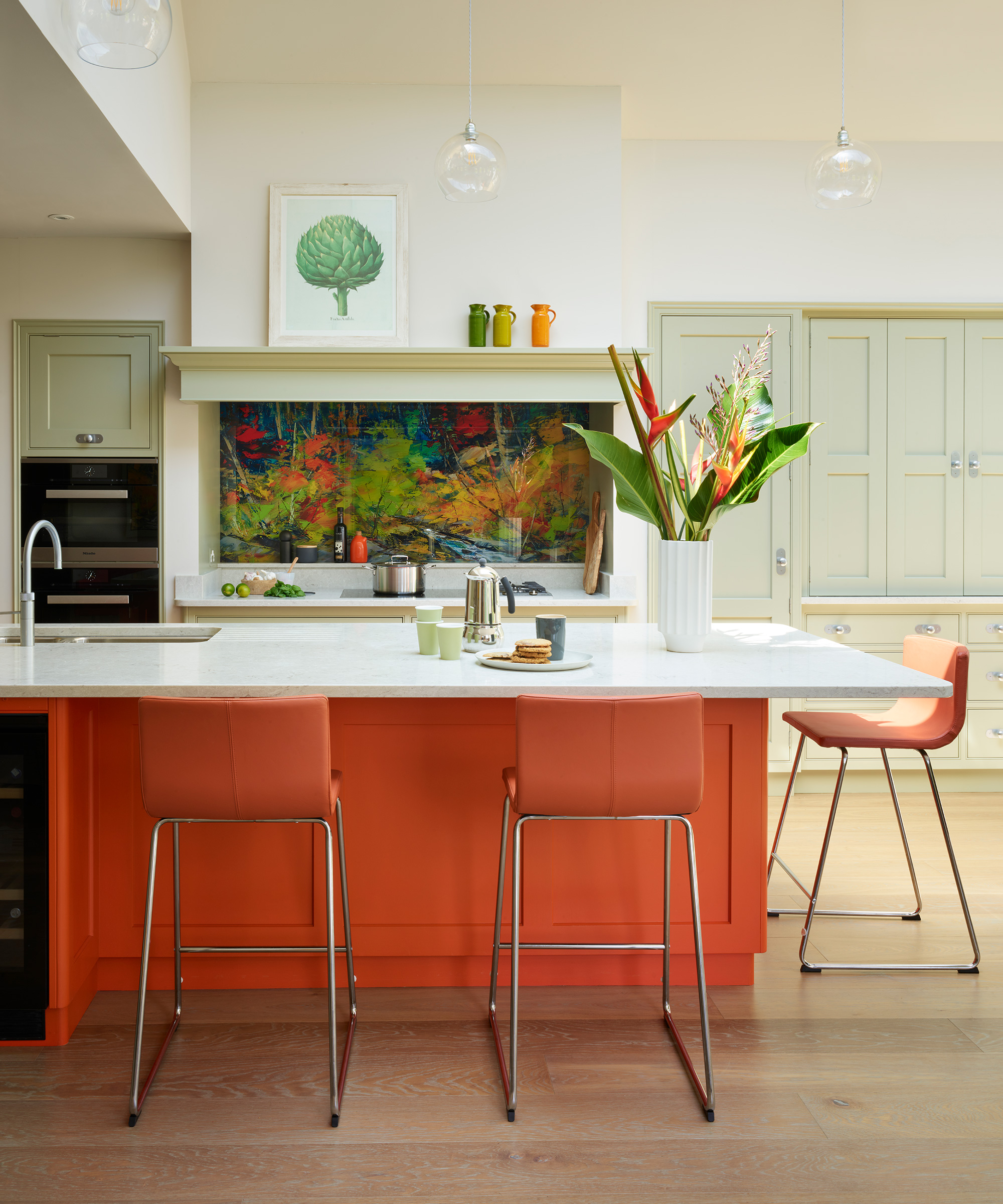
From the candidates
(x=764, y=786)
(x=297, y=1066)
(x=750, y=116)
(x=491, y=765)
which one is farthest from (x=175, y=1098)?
(x=750, y=116)

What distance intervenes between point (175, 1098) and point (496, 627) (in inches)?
56.5

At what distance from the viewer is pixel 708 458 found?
109 inches

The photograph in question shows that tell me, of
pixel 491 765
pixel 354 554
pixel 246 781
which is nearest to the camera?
pixel 246 781

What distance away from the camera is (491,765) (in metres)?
2.62

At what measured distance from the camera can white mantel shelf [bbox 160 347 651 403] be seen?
171 inches

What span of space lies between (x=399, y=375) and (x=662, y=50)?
5.98ft

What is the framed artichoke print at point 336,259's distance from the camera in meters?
4.43

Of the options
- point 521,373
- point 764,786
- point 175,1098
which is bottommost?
point 175,1098

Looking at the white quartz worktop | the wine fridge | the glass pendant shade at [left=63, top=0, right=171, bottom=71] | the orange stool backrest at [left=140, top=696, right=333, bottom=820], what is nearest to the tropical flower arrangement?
the white quartz worktop

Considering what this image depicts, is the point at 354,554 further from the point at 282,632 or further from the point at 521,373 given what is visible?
the point at 282,632

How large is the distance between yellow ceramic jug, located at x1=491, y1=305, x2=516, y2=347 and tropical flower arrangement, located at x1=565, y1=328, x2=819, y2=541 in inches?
69.6

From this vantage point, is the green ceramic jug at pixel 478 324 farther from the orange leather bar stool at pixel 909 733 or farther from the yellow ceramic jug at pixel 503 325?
the orange leather bar stool at pixel 909 733

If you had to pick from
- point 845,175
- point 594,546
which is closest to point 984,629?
point 594,546

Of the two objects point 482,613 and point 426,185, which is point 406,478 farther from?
point 482,613
